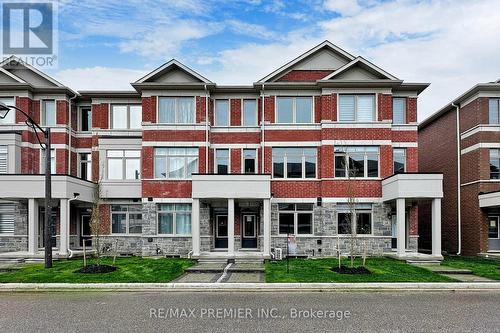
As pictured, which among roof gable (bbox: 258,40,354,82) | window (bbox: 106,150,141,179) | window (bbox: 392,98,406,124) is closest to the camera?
roof gable (bbox: 258,40,354,82)

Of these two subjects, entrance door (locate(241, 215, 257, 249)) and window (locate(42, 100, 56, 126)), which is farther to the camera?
window (locate(42, 100, 56, 126))

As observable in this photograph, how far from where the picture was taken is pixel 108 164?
24641 mm

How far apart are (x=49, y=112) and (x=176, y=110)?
281 inches

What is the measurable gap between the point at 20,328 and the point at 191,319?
134 inches

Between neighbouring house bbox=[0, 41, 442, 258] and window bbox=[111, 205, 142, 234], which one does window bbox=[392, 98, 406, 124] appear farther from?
window bbox=[111, 205, 142, 234]

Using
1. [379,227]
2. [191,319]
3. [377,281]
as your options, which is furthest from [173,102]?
[191,319]

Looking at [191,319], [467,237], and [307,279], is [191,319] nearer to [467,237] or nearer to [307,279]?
[307,279]

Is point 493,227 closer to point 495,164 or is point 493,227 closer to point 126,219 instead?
point 495,164

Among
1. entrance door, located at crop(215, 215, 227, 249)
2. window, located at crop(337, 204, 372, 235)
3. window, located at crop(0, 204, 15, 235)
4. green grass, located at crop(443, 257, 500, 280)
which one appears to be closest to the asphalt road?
green grass, located at crop(443, 257, 500, 280)

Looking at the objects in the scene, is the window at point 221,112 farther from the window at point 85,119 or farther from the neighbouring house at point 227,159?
the window at point 85,119

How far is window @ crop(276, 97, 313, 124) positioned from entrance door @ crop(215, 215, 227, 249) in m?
5.90

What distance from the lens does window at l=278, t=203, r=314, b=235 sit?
2289 cm

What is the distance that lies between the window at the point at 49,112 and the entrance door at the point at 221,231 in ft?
33.9

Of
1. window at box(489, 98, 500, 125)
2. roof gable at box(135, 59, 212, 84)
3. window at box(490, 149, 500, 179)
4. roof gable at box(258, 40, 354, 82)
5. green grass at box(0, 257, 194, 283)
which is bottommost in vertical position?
green grass at box(0, 257, 194, 283)
